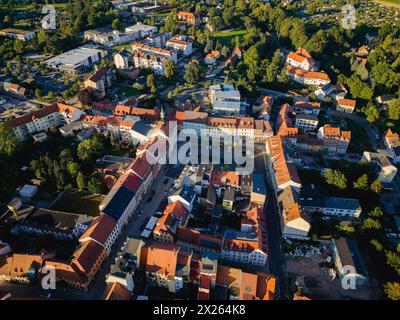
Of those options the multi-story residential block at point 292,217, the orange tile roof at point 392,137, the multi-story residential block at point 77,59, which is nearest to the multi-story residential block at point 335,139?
the orange tile roof at point 392,137

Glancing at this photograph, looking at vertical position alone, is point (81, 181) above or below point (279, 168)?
below

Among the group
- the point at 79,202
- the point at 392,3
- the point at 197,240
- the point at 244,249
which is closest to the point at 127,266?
the point at 197,240

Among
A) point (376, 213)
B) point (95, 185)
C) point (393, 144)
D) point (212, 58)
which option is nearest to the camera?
point (376, 213)

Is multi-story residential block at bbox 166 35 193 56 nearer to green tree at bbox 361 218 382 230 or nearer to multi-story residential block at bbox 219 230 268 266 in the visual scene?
multi-story residential block at bbox 219 230 268 266

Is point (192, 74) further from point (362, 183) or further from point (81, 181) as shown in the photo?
point (362, 183)

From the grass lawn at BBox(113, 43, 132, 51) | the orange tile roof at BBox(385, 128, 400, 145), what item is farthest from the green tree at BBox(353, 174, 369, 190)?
the grass lawn at BBox(113, 43, 132, 51)

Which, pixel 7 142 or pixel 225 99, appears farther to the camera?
pixel 225 99

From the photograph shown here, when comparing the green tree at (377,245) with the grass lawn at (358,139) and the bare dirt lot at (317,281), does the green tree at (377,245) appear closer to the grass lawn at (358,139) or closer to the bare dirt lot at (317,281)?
the bare dirt lot at (317,281)
